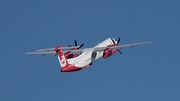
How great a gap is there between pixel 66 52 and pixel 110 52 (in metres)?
8.68

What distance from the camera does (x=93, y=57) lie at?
119438 millimetres

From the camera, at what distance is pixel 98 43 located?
417 feet

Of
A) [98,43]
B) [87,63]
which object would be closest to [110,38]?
[98,43]

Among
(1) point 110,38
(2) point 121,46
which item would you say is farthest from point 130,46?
(1) point 110,38

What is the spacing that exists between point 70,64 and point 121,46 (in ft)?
36.3

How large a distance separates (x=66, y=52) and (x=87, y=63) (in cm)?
432

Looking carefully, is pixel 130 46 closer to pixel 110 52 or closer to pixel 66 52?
pixel 110 52

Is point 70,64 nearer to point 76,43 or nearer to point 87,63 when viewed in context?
point 87,63

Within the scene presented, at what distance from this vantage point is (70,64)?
115m

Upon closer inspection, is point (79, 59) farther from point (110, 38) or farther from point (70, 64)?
point (110, 38)

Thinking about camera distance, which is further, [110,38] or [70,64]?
[110,38]

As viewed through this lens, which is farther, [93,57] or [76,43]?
[76,43]

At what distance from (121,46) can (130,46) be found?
165 centimetres

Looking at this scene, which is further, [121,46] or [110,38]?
[110,38]
